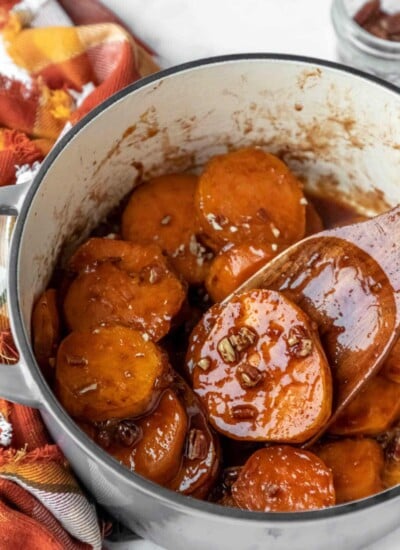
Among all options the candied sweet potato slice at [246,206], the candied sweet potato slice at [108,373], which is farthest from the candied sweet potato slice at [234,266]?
the candied sweet potato slice at [108,373]

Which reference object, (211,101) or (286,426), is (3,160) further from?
(286,426)

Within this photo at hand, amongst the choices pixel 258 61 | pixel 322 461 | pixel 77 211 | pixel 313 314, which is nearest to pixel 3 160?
pixel 77 211

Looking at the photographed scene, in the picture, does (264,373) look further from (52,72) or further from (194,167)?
(52,72)

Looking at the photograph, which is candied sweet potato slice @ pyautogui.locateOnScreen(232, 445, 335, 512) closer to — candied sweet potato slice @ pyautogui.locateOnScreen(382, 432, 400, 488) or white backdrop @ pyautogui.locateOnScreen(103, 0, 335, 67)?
candied sweet potato slice @ pyautogui.locateOnScreen(382, 432, 400, 488)

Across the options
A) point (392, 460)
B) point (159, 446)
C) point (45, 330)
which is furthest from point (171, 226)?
point (392, 460)

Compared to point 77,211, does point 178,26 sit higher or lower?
higher

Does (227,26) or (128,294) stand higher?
(227,26)

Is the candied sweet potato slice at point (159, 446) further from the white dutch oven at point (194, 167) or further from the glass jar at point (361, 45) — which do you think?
the glass jar at point (361, 45)
